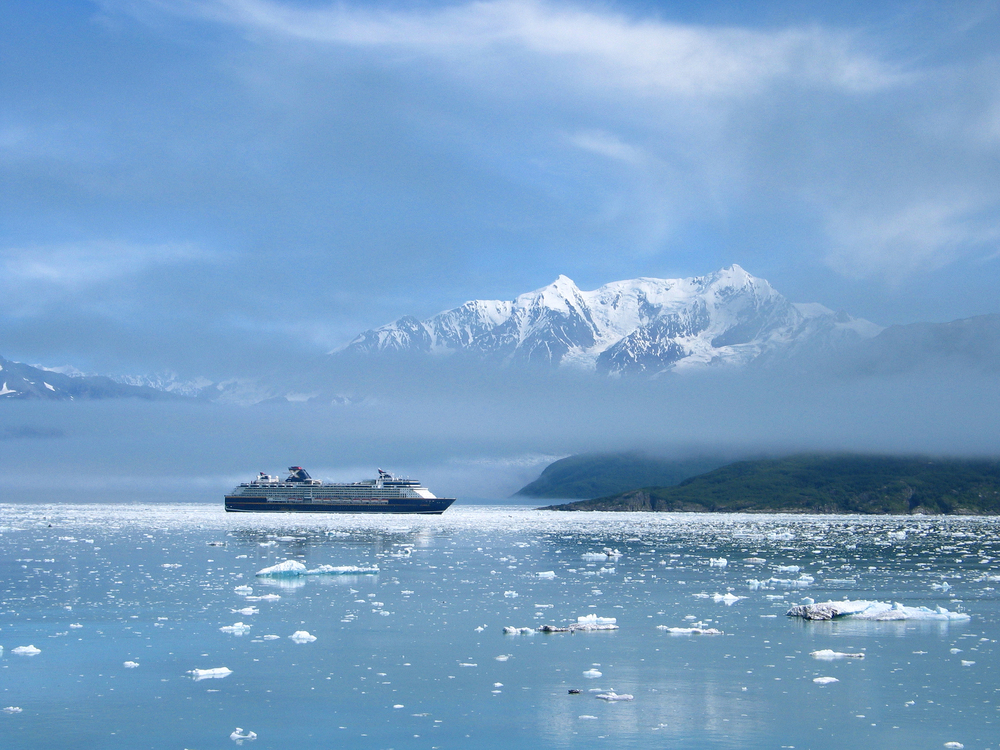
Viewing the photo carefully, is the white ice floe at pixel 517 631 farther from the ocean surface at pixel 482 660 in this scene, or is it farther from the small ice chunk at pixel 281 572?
the small ice chunk at pixel 281 572

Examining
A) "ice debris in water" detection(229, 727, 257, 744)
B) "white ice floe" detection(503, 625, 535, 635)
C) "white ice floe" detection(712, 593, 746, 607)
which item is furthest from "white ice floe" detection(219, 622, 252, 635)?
"white ice floe" detection(712, 593, 746, 607)

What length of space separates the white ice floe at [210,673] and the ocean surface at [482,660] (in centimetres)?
8

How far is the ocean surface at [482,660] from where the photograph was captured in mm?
21344

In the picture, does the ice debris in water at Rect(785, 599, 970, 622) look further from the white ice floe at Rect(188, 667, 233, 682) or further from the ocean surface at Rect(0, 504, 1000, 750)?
the white ice floe at Rect(188, 667, 233, 682)

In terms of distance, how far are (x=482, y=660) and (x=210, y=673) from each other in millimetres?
8240

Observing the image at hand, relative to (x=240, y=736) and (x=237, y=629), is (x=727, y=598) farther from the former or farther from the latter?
(x=240, y=736)

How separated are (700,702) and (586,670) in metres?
4.60

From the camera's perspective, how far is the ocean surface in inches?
840

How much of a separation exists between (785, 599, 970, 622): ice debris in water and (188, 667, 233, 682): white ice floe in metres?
23.1

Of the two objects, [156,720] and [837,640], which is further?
[837,640]

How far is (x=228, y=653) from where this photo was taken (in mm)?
29781

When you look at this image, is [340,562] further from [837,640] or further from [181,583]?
[837,640]

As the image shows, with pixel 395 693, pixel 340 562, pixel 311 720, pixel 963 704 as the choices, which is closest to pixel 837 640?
pixel 963 704

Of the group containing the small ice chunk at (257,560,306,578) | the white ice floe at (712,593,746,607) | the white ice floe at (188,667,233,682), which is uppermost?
the small ice chunk at (257,560,306,578)
